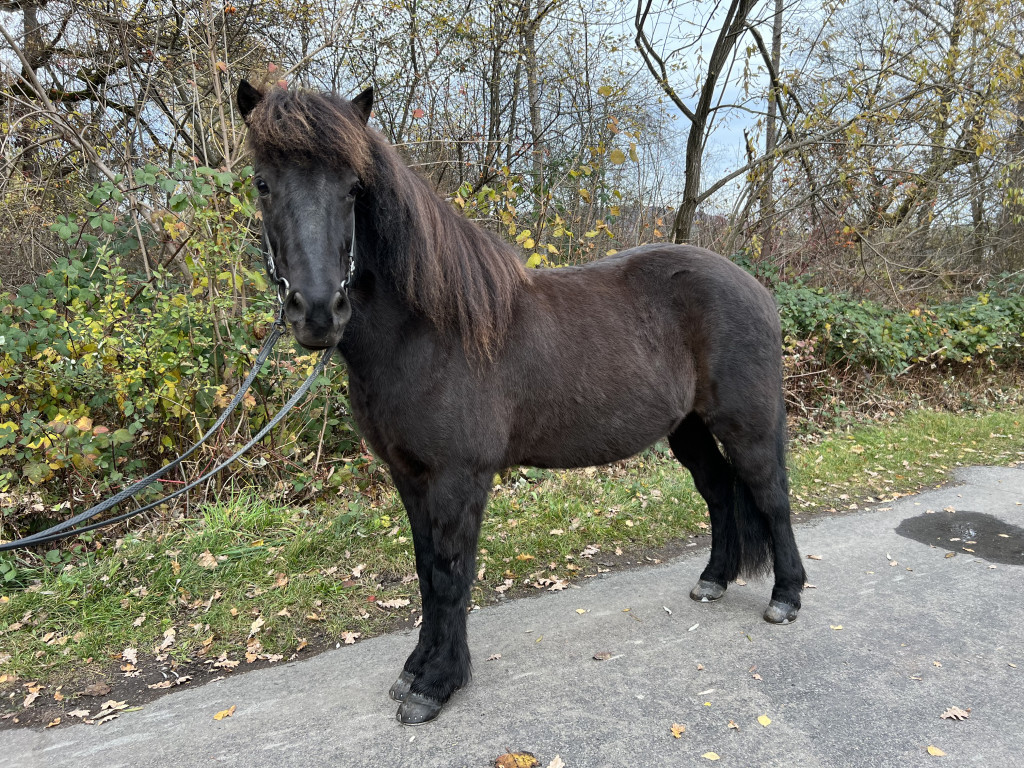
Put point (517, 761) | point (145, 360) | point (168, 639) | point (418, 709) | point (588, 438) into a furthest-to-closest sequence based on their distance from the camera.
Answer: point (145, 360), point (168, 639), point (588, 438), point (418, 709), point (517, 761)

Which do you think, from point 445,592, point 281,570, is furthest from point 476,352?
point 281,570

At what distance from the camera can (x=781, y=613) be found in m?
3.11

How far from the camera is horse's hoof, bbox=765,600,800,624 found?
310 centimetres

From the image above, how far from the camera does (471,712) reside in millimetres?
2434

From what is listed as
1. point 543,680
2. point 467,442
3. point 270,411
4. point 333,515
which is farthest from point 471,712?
point 270,411

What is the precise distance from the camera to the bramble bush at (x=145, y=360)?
3.84 metres

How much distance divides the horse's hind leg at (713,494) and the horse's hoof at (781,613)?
1.00 feet

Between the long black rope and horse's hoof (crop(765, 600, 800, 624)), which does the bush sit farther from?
the long black rope

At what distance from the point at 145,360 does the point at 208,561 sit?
1.54m

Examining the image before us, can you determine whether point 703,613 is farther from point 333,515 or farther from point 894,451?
point 894,451

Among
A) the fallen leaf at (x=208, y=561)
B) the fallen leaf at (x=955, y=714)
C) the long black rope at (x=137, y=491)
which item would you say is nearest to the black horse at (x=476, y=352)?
the long black rope at (x=137, y=491)

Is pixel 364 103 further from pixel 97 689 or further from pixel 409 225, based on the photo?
pixel 97 689

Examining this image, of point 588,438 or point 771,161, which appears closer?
point 588,438

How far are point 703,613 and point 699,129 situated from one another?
6496mm
